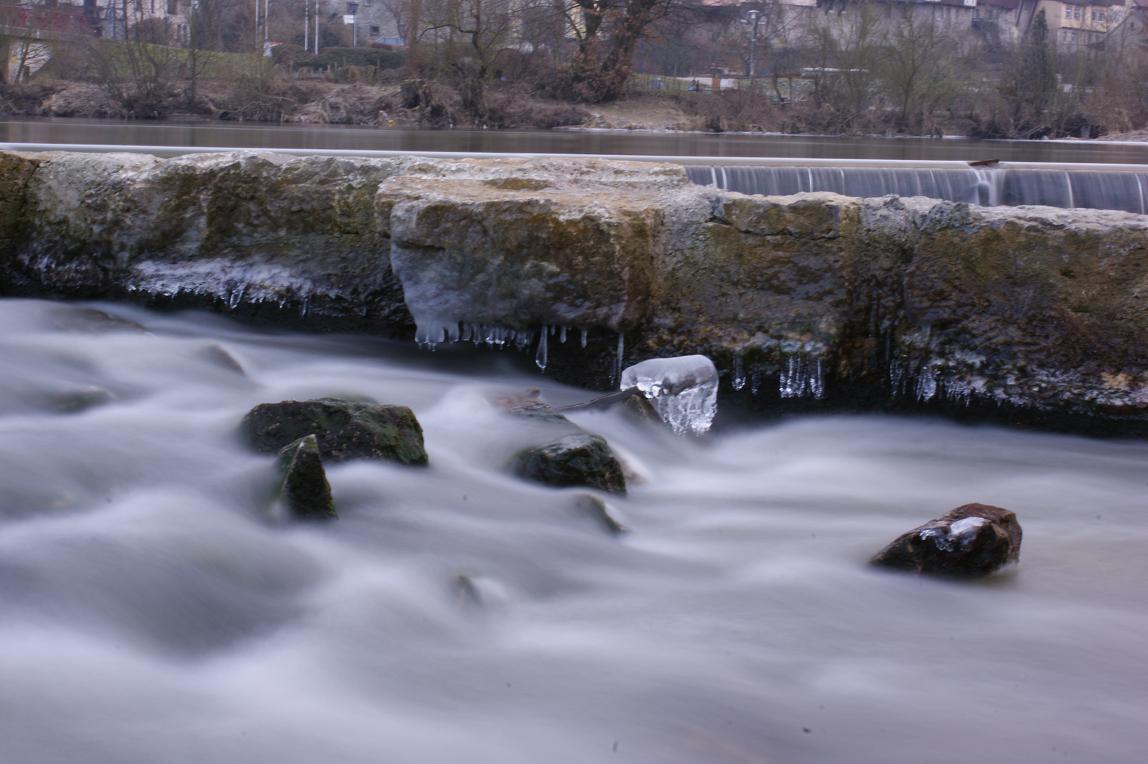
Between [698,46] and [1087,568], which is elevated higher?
[698,46]

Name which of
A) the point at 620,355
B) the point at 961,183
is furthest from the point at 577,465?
the point at 961,183

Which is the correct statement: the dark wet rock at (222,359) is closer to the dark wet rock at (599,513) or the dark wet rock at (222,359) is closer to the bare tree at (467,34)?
the dark wet rock at (599,513)

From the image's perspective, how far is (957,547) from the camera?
3.21 metres

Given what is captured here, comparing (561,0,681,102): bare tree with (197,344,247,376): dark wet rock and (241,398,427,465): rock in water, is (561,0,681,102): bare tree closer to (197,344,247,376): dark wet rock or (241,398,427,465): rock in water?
(197,344,247,376): dark wet rock

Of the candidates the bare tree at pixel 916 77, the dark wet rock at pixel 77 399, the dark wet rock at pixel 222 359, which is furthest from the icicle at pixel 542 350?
the bare tree at pixel 916 77

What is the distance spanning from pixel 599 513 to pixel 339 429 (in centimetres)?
82

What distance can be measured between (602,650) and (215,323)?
3.07m

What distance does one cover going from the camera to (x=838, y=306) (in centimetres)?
462

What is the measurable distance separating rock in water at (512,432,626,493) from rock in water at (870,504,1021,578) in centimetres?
89

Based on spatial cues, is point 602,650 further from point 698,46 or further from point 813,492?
point 698,46

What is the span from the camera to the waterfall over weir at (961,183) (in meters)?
6.56

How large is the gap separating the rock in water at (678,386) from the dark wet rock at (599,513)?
2.85 ft

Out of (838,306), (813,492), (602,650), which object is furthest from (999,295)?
(602,650)

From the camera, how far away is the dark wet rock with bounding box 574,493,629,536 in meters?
3.55
